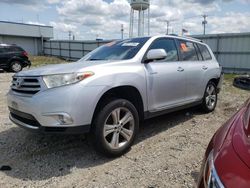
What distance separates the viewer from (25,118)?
380cm

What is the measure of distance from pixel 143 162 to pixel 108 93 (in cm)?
103

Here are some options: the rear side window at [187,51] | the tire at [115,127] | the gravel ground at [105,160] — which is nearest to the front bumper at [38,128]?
the tire at [115,127]

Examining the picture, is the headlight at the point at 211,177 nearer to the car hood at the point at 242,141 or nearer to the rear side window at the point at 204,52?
the car hood at the point at 242,141

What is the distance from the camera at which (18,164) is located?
379cm

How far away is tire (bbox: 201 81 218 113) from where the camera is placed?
20.1ft

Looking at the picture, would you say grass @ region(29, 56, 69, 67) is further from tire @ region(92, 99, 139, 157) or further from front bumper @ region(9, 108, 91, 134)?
tire @ region(92, 99, 139, 157)

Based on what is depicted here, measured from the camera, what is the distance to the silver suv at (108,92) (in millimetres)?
3494

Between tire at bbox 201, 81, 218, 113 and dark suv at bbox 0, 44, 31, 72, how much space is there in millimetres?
14129

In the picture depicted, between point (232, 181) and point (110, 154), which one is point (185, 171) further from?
point (232, 181)

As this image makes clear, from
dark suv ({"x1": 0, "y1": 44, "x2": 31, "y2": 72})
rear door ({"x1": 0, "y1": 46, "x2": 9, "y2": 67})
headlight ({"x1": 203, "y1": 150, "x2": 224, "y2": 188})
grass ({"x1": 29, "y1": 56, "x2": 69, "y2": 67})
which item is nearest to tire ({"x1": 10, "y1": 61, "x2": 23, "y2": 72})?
dark suv ({"x1": 0, "y1": 44, "x2": 31, "y2": 72})

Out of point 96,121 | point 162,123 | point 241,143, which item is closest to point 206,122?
point 162,123

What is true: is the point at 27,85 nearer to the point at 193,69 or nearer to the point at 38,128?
the point at 38,128

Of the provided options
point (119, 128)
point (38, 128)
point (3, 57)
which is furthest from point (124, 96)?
point (3, 57)

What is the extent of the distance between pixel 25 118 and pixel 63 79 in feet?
2.58
